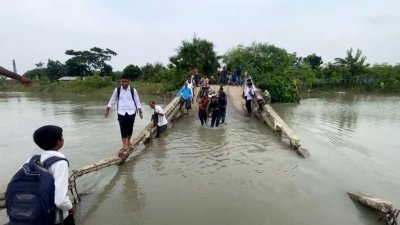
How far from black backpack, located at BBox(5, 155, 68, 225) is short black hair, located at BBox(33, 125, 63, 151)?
0.23 m

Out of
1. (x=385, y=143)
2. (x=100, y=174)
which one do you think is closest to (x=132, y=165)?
(x=100, y=174)

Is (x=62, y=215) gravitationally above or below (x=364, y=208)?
above

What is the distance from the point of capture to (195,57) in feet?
105

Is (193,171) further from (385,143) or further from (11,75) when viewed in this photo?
(385,143)

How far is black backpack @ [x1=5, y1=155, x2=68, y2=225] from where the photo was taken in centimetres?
287

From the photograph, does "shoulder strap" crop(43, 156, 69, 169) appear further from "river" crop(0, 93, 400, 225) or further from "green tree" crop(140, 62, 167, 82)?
"green tree" crop(140, 62, 167, 82)

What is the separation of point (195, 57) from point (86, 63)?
4428 cm

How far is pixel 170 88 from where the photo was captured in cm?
3512

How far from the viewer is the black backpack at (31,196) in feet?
9.40

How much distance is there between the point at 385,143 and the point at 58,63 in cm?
7370

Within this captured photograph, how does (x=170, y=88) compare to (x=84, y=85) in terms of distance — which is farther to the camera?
(x=84, y=85)

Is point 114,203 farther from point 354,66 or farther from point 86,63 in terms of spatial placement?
point 86,63

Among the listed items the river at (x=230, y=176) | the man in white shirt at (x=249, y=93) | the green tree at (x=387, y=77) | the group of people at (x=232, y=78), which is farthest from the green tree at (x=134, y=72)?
the river at (x=230, y=176)

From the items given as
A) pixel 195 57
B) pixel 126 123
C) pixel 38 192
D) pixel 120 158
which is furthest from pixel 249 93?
pixel 195 57
